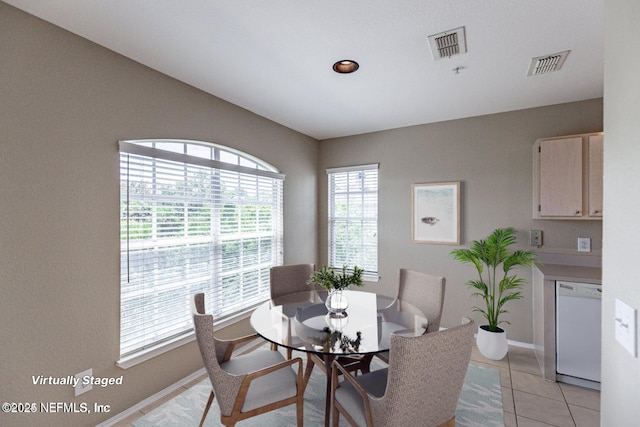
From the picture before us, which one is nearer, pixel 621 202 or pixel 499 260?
pixel 621 202

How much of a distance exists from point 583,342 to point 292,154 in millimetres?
3606

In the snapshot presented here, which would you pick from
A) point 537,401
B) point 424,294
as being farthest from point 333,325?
point 537,401

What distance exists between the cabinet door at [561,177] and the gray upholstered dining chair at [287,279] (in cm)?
254

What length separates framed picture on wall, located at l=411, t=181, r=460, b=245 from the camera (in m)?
3.68

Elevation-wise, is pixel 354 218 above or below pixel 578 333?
above

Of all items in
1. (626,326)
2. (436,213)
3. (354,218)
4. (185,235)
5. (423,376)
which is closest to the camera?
(626,326)

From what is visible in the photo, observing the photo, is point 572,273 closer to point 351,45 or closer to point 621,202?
point 621,202

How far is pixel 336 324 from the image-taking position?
2.10 meters

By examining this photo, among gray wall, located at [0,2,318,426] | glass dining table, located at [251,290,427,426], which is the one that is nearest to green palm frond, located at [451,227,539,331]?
glass dining table, located at [251,290,427,426]

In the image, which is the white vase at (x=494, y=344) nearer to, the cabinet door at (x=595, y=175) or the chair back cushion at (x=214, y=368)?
the cabinet door at (x=595, y=175)

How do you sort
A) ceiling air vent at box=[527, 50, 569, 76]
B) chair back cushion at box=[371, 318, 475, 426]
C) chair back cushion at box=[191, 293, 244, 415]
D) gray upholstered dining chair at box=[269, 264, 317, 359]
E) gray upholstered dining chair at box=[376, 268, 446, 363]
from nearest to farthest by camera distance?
chair back cushion at box=[371, 318, 475, 426], chair back cushion at box=[191, 293, 244, 415], ceiling air vent at box=[527, 50, 569, 76], gray upholstered dining chair at box=[376, 268, 446, 363], gray upholstered dining chair at box=[269, 264, 317, 359]

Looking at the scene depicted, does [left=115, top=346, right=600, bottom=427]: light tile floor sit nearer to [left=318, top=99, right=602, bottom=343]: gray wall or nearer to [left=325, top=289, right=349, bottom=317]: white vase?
[left=318, top=99, right=602, bottom=343]: gray wall

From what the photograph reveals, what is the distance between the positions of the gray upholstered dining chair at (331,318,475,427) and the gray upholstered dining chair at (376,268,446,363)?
0.80 metres

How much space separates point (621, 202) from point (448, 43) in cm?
160
